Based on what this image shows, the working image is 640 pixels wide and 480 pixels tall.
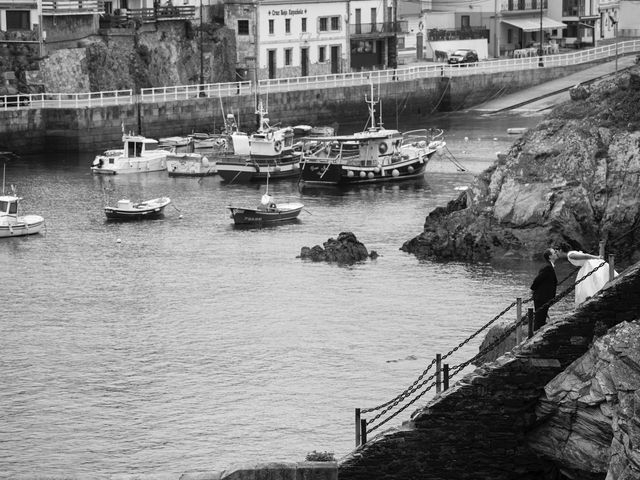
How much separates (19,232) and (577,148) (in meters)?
19.8

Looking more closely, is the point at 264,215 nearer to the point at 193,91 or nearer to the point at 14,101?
the point at 14,101

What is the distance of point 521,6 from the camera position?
114 m

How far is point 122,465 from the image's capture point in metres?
31.3

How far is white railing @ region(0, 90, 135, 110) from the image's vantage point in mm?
82750

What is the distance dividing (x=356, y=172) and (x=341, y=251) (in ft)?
67.2

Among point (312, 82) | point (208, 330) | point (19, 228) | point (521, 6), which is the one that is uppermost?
point (521, 6)

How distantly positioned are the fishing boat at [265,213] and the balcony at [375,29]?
4419 cm

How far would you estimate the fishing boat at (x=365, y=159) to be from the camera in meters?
72.7

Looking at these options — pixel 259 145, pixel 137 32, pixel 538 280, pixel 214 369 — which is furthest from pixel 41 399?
pixel 137 32

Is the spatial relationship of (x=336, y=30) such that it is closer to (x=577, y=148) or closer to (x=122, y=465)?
(x=577, y=148)

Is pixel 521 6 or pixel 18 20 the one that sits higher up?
pixel 521 6

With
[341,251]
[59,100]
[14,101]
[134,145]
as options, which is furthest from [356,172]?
[341,251]

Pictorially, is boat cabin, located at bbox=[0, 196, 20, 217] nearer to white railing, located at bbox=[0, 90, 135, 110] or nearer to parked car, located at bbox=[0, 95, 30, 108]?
white railing, located at bbox=[0, 90, 135, 110]

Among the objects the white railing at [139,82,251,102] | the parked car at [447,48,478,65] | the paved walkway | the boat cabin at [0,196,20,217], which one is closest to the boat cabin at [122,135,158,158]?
the white railing at [139,82,251,102]
